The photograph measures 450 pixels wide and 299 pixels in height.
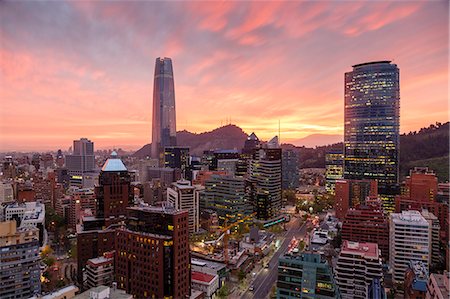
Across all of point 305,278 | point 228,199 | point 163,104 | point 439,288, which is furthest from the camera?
point 163,104

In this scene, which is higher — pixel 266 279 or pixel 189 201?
pixel 189 201

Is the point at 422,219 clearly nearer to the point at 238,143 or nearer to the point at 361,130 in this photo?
the point at 361,130

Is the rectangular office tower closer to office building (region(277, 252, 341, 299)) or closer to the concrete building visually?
office building (region(277, 252, 341, 299))

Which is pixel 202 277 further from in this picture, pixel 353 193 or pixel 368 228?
pixel 353 193

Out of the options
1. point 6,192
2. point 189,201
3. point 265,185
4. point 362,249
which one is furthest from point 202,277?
point 6,192

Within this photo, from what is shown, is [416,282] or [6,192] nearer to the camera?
[416,282]

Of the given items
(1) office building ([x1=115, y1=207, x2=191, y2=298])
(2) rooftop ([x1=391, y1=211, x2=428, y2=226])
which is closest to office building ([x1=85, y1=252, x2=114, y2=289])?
(1) office building ([x1=115, y1=207, x2=191, y2=298])

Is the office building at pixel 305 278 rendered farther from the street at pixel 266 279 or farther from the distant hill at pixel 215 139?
→ the distant hill at pixel 215 139

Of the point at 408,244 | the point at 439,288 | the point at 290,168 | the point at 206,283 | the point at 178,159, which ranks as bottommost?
the point at 206,283
